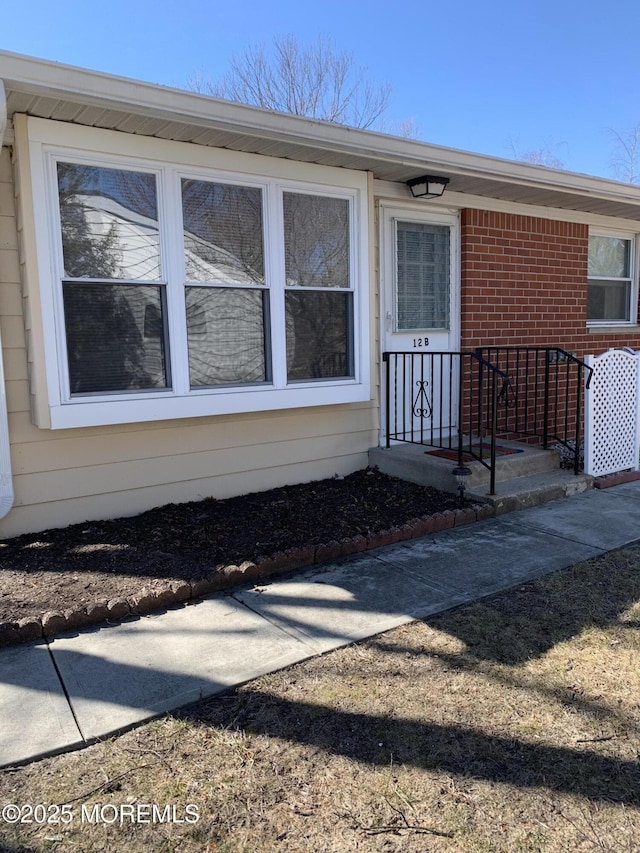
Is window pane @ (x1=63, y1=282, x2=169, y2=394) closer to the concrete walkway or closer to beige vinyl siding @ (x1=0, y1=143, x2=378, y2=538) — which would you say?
beige vinyl siding @ (x1=0, y1=143, x2=378, y2=538)

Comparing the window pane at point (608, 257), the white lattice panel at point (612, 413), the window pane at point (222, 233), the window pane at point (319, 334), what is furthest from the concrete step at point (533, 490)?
the window pane at point (608, 257)

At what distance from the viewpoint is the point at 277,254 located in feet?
15.7

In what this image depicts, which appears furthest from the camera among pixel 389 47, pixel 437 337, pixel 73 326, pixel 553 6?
pixel 389 47

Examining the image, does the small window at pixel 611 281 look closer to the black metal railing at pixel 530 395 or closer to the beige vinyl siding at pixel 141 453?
the black metal railing at pixel 530 395

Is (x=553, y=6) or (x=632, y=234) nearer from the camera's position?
(x=632, y=234)

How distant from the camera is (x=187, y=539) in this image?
4.11 meters

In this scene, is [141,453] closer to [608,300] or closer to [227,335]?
[227,335]

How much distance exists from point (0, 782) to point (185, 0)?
1139cm

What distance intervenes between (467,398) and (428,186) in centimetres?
207

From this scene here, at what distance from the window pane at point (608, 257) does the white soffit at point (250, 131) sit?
55.5 inches

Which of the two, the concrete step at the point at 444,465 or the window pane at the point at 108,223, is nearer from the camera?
the window pane at the point at 108,223

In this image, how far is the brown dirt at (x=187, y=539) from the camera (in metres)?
3.40

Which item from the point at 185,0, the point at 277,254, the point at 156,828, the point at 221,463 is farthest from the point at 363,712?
the point at 185,0

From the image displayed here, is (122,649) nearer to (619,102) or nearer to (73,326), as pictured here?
(73,326)
